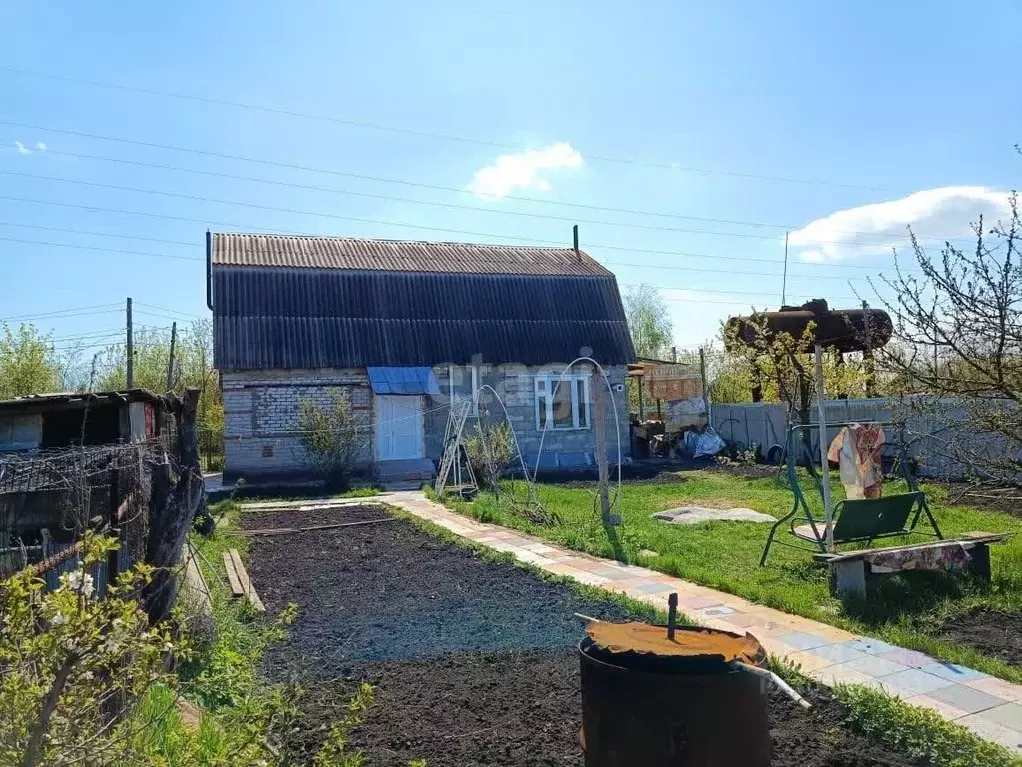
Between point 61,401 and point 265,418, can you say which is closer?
point 61,401

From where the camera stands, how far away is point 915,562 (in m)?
6.53

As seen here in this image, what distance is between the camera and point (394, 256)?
24.7m

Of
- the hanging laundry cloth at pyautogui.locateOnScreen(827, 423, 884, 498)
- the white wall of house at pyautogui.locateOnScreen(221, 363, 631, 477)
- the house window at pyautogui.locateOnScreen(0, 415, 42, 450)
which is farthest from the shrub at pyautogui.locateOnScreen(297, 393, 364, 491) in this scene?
the hanging laundry cloth at pyautogui.locateOnScreen(827, 423, 884, 498)

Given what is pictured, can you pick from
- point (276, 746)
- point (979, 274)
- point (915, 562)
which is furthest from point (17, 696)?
point (915, 562)

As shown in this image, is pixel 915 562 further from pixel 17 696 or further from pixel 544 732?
pixel 17 696

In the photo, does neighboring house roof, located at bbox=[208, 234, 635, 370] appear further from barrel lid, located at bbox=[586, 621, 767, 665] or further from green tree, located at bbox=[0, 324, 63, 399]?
barrel lid, located at bbox=[586, 621, 767, 665]

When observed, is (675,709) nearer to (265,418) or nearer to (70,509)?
(70,509)

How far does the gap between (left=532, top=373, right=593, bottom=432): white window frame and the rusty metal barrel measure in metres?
19.2

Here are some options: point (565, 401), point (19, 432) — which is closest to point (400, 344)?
point (565, 401)

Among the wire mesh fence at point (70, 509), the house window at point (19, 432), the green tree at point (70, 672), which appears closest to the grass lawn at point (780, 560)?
the green tree at point (70, 672)

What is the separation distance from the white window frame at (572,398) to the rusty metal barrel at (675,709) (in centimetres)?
1925

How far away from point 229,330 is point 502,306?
26.0ft

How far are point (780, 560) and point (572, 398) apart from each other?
14.8 metres

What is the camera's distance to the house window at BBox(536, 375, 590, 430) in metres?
22.5
